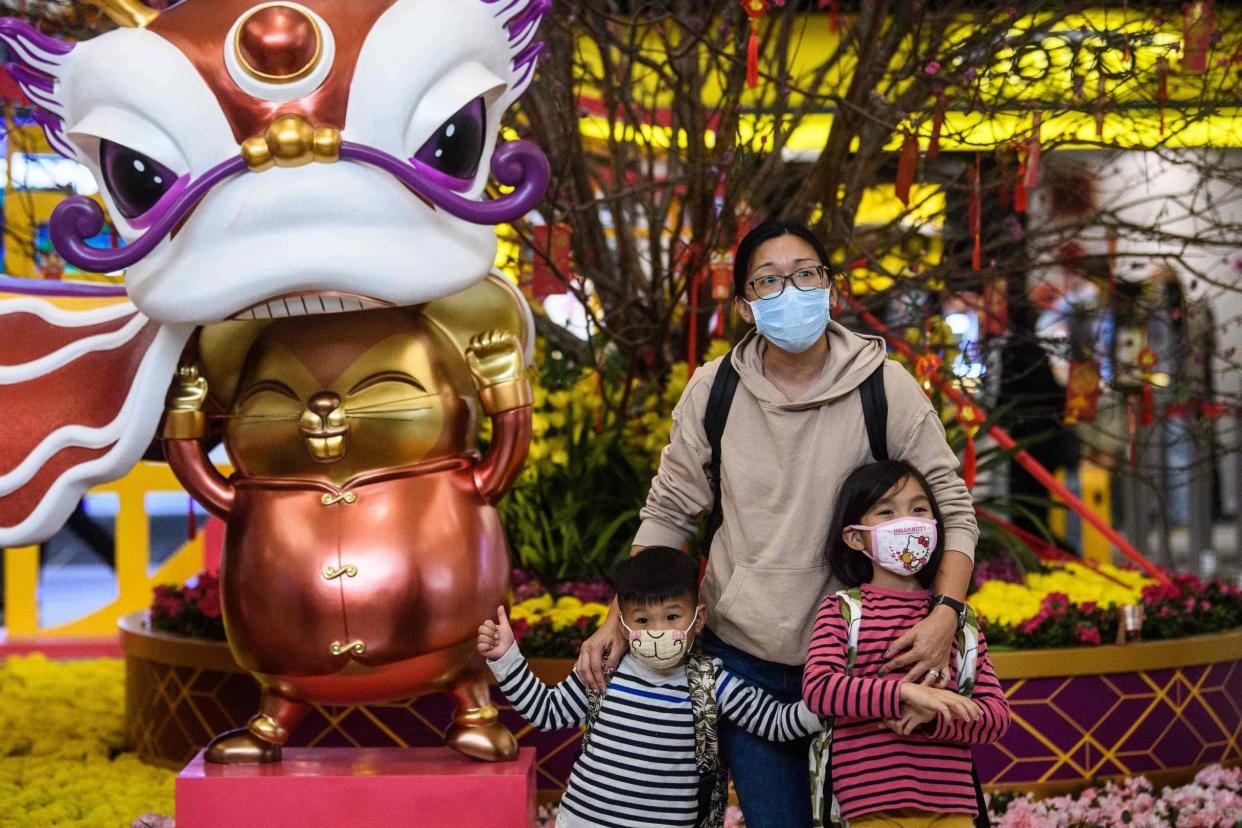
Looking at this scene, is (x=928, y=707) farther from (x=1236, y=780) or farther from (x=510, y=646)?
(x=1236, y=780)

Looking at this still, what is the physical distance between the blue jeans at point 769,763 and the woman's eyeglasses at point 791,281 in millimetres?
656

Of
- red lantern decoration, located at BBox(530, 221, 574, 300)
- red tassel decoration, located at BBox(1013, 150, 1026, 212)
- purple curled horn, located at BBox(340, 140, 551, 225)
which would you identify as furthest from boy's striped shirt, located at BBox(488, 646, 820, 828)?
red tassel decoration, located at BBox(1013, 150, 1026, 212)

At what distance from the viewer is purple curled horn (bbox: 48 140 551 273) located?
9.59 ft

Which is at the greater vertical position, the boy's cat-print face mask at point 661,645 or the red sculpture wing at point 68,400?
the red sculpture wing at point 68,400

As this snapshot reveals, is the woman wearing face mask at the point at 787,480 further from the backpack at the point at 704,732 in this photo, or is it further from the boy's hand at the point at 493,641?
the boy's hand at the point at 493,641

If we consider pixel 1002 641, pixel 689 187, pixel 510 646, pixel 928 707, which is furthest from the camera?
pixel 689 187

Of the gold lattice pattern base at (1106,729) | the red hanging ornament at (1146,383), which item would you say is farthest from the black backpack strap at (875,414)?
the red hanging ornament at (1146,383)

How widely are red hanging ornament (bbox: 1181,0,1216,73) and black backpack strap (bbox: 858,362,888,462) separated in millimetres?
1608

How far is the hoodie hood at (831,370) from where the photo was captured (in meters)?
2.71

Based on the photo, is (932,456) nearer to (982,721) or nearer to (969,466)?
(982,721)

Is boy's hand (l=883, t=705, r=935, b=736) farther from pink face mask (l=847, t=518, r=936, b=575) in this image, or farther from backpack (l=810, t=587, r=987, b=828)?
pink face mask (l=847, t=518, r=936, b=575)

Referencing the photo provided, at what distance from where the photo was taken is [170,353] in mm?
3230

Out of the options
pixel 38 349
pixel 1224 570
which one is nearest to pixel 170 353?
pixel 38 349

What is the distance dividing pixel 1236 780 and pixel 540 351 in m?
2.62
